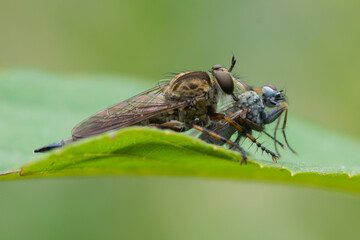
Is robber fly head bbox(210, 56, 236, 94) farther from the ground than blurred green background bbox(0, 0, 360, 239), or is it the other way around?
robber fly head bbox(210, 56, 236, 94)

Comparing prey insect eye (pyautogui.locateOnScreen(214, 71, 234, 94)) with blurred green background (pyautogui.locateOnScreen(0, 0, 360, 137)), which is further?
blurred green background (pyautogui.locateOnScreen(0, 0, 360, 137))

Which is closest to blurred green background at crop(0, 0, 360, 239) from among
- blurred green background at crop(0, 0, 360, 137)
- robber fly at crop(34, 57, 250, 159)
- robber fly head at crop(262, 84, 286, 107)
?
blurred green background at crop(0, 0, 360, 137)

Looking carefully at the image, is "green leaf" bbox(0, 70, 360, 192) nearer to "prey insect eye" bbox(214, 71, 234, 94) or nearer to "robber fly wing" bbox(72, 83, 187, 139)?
"robber fly wing" bbox(72, 83, 187, 139)

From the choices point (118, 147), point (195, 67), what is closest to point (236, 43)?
point (195, 67)

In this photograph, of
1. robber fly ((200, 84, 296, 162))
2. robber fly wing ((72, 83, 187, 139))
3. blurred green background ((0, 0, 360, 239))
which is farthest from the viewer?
blurred green background ((0, 0, 360, 239))

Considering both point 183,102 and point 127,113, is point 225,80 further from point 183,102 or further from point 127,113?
point 127,113

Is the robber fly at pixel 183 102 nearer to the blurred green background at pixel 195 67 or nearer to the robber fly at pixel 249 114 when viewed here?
the robber fly at pixel 249 114

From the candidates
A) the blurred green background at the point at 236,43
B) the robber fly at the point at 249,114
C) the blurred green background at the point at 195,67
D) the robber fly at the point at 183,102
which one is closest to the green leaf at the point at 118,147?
the robber fly at the point at 249,114
